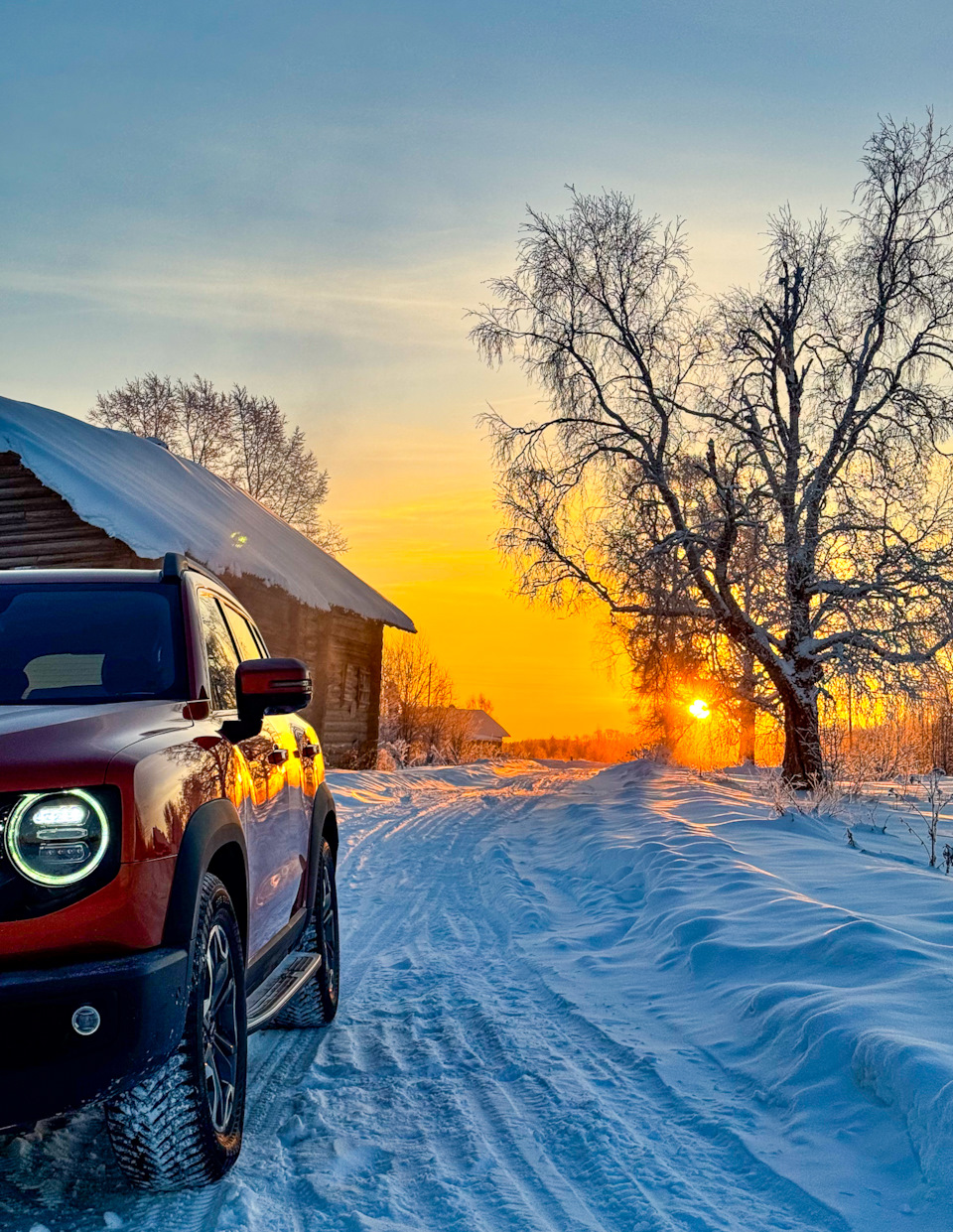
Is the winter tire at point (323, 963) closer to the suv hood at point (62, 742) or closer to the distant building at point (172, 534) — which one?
the suv hood at point (62, 742)

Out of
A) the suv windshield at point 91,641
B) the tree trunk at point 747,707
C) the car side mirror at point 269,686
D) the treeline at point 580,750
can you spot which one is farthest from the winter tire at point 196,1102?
the treeline at point 580,750

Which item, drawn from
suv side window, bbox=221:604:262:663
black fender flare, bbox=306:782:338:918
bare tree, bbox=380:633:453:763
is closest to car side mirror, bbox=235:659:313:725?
suv side window, bbox=221:604:262:663

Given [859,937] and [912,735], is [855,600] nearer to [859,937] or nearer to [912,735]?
[912,735]

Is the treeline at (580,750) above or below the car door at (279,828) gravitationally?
below

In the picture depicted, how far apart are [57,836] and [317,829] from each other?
2487 millimetres

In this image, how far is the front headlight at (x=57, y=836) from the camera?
2.37 metres

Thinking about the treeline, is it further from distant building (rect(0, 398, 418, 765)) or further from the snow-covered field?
the snow-covered field

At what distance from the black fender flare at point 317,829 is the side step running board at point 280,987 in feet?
0.96

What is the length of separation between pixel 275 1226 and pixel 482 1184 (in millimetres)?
635

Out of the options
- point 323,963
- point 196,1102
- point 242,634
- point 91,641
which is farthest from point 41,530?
point 196,1102

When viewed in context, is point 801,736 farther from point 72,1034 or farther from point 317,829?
point 72,1034

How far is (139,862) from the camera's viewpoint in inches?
98.0

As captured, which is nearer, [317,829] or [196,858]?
[196,858]

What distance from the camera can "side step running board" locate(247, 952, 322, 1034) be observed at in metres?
3.37
